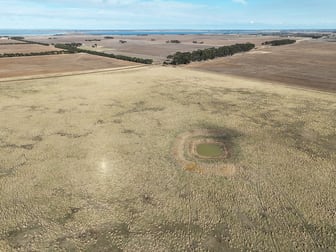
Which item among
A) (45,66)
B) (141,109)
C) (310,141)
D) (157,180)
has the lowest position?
(157,180)

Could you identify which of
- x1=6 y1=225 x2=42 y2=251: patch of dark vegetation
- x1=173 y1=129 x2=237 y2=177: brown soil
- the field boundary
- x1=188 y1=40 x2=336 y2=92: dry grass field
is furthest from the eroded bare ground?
the field boundary

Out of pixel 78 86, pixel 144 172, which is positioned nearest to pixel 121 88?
pixel 78 86

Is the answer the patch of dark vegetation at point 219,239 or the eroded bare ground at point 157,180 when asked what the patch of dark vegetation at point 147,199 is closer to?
the eroded bare ground at point 157,180

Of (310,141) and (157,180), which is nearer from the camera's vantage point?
(157,180)

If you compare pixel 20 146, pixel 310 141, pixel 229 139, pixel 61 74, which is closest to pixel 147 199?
pixel 229 139

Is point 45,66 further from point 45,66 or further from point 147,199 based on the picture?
point 147,199

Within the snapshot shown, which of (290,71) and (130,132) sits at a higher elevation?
(290,71)

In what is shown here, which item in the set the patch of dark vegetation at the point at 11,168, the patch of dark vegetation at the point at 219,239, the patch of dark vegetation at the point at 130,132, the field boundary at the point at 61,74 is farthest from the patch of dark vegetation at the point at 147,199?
the field boundary at the point at 61,74

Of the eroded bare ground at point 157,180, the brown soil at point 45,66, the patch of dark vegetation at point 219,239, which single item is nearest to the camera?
the patch of dark vegetation at point 219,239
